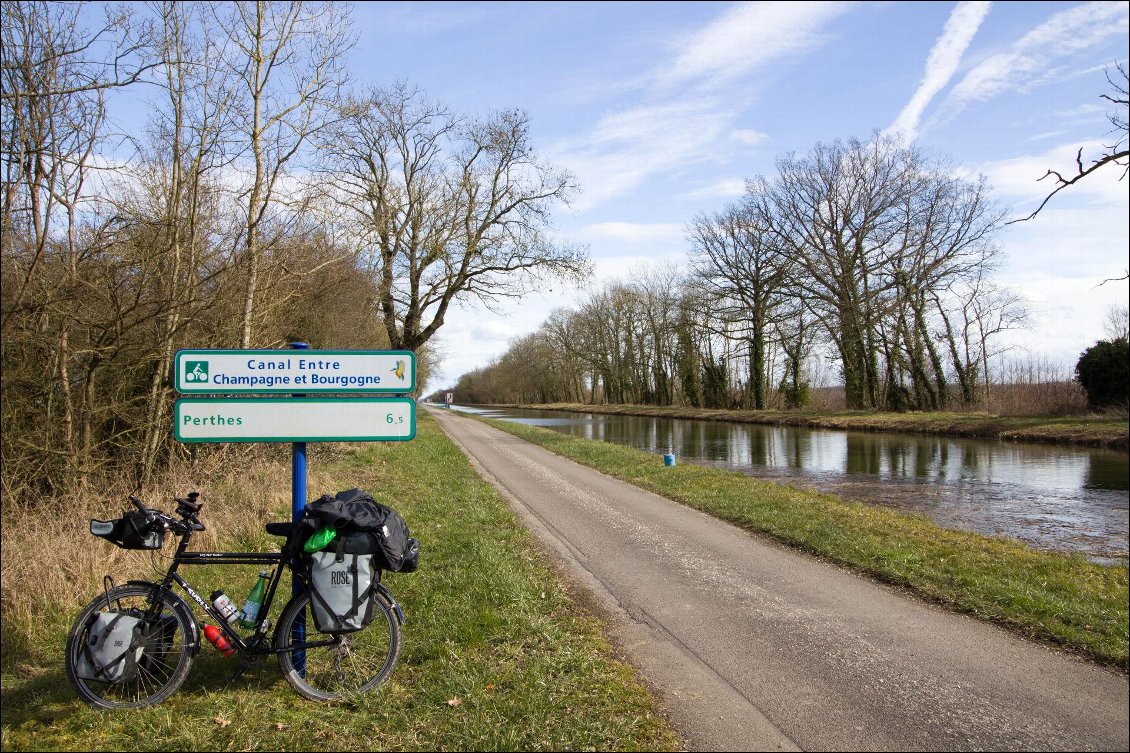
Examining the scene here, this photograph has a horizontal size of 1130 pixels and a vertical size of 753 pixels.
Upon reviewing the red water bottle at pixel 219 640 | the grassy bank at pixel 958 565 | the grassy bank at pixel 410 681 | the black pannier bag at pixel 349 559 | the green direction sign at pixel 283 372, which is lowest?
the grassy bank at pixel 410 681

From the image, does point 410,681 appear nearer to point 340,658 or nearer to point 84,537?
point 340,658

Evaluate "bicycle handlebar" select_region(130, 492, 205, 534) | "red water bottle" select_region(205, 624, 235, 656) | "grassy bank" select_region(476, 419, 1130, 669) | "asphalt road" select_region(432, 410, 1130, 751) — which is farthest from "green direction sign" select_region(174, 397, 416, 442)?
"grassy bank" select_region(476, 419, 1130, 669)

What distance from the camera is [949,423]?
23.2m

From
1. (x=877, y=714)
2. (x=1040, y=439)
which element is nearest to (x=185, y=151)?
(x=877, y=714)

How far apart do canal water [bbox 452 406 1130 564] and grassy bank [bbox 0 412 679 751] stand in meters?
5.05

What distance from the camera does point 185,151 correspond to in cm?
841

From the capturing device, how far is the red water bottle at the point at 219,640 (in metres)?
4.06

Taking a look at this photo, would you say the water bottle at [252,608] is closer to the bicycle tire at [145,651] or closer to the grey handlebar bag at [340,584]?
the bicycle tire at [145,651]

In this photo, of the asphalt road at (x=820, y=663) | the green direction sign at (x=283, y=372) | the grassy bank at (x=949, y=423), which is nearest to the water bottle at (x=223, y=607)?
the green direction sign at (x=283, y=372)

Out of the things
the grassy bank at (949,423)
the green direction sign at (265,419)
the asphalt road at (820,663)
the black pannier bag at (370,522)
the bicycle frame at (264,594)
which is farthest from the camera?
the grassy bank at (949,423)

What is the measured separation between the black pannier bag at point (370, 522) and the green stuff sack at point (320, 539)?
0.04m

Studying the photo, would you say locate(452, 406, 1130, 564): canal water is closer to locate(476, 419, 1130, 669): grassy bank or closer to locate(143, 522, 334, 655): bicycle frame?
locate(476, 419, 1130, 669): grassy bank

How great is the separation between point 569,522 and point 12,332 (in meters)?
6.52

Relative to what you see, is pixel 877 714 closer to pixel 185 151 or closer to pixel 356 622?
pixel 356 622
